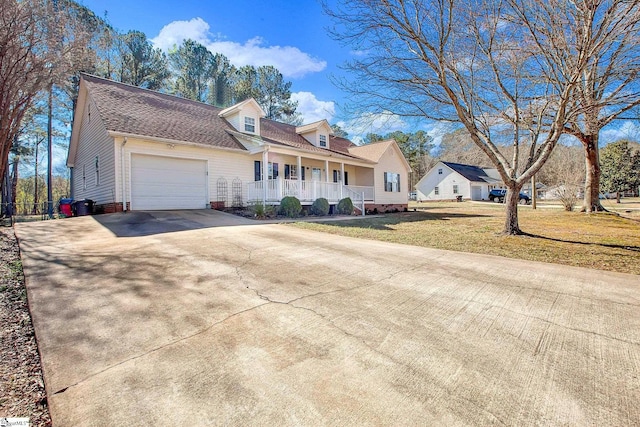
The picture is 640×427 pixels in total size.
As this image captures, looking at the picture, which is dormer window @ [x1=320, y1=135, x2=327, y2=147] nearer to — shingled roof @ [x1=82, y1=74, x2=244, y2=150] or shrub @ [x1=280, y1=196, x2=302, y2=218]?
shingled roof @ [x1=82, y1=74, x2=244, y2=150]

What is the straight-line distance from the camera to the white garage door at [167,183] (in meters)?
11.6

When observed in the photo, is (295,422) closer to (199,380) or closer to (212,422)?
(212,422)

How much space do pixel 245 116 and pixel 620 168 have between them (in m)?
45.4

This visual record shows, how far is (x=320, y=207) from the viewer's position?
1465 centimetres

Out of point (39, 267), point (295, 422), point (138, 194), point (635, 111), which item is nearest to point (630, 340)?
point (295, 422)

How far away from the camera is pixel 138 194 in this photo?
11555 mm

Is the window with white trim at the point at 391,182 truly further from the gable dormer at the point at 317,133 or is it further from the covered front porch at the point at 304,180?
the gable dormer at the point at 317,133

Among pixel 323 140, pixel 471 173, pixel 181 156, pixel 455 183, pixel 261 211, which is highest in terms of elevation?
pixel 471 173

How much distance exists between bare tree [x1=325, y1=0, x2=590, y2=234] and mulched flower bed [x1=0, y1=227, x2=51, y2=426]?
7.64 meters

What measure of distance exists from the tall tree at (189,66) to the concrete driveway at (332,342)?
25.6 metres

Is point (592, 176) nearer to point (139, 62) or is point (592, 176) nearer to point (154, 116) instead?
point (154, 116)

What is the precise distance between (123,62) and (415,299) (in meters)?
28.4

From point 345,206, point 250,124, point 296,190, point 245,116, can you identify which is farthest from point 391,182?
point 245,116

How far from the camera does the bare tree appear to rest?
22.2ft
